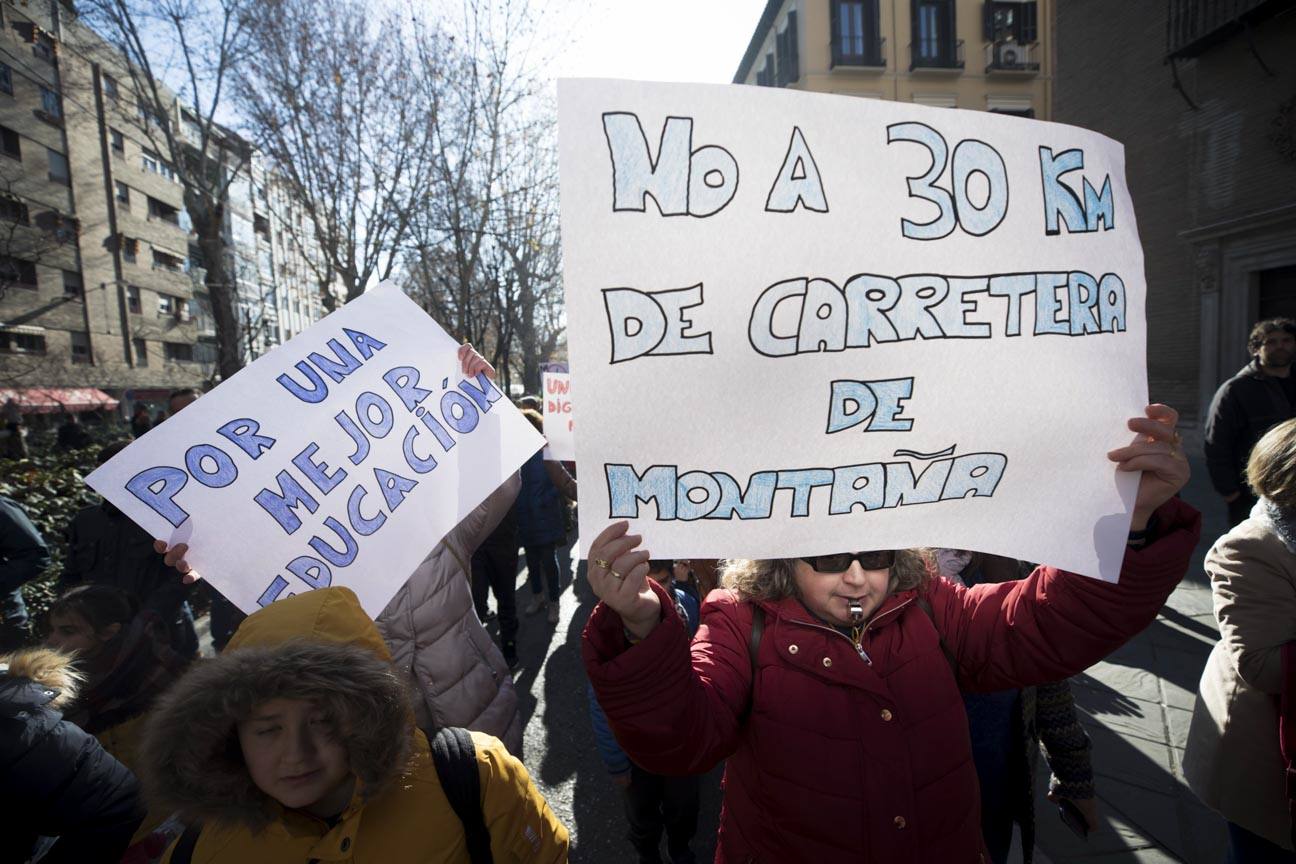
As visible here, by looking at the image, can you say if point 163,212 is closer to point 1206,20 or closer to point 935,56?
point 935,56

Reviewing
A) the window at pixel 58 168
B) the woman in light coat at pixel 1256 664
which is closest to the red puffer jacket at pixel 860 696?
the woman in light coat at pixel 1256 664

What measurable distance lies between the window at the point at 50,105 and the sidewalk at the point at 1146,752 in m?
36.7

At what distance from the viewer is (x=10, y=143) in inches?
953

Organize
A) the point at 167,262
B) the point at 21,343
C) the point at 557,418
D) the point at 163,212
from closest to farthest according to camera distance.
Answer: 1. the point at 557,418
2. the point at 21,343
3. the point at 167,262
4. the point at 163,212

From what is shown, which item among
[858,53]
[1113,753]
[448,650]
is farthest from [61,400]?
[1113,753]

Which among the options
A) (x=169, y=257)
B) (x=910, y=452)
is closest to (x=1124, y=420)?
(x=910, y=452)

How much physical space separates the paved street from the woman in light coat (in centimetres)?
73

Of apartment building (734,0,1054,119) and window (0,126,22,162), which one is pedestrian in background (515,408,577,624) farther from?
window (0,126,22,162)

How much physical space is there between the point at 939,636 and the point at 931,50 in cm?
2267

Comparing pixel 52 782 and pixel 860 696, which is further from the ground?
pixel 860 696

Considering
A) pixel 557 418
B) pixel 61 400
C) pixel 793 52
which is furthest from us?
pixel 61 400

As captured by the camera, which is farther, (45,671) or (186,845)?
(45,671)

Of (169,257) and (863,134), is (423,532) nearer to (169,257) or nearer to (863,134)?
(863,134)

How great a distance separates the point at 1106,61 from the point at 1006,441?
52.5 feet
